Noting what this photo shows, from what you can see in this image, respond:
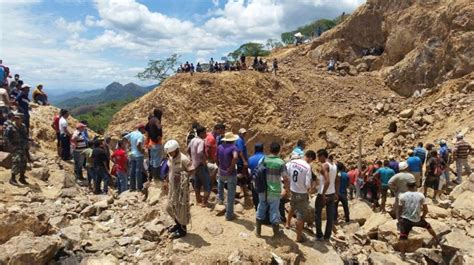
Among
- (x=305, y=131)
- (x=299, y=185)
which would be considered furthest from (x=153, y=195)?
(x=305, y=131)

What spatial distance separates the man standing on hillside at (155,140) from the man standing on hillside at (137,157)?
262mm

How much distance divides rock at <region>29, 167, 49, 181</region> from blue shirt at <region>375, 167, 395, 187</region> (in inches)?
331

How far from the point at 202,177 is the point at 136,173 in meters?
2.28

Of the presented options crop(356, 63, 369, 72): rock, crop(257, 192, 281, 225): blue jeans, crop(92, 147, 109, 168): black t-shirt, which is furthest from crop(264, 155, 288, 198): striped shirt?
crop(356, 63, 369, 72): rock

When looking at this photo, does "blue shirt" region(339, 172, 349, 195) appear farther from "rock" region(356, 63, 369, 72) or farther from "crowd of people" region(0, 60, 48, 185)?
"rock" region(356, 63, 369, 72)

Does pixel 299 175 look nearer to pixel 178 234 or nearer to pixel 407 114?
pixel 178 234

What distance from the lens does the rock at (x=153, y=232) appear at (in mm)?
6688

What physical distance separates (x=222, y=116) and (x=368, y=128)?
25.6 feet

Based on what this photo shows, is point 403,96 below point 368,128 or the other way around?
the other way around

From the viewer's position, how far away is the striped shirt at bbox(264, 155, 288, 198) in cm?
639

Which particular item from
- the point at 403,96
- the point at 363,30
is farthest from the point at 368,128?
the point at 363,30

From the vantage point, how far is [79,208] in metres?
8.14

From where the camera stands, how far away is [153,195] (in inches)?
326

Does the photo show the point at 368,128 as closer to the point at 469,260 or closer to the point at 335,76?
the point at 335,76
